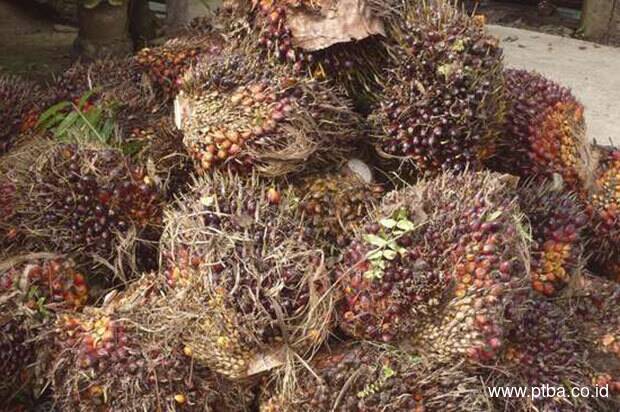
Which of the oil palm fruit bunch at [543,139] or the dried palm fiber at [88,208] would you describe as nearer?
the dried palm fiber at [88,208]

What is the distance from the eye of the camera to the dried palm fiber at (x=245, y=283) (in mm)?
1636

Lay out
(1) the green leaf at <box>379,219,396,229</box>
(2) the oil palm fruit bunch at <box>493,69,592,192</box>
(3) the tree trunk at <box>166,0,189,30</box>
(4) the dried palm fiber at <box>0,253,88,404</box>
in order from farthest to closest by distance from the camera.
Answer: (3) the tree trunk at <box>166,0,189,30</box>
(2) the oil palm fruit bunch at <box>493,69,592,192</box>
(4) the dried palm fiber at <box>0,253,88,404</box>
(1) the green leaf at <box>379,219,396,229</box>

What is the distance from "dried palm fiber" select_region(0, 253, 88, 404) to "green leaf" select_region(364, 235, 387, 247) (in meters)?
0.78

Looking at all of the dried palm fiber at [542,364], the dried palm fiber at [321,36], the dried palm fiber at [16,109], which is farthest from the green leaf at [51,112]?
the dried palm fiber at [542,364]

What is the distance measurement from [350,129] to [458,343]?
0.67m

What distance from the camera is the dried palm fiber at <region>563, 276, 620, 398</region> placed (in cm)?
182

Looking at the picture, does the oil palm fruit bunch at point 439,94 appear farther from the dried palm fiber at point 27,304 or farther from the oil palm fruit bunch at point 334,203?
the dried palm fiber at point 27,304

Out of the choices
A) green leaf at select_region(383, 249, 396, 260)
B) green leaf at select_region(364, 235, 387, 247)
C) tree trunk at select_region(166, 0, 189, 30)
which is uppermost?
tree trunk at select_region(166, 0, 189, 30)

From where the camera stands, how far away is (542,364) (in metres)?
1.71

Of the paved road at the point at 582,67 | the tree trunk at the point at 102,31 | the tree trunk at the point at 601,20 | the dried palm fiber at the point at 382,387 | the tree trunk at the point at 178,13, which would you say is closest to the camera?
the dried palm fiber at the point at 382,387

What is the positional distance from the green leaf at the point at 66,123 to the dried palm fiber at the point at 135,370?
68 cm

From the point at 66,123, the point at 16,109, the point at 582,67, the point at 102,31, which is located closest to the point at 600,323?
the point at 66,123

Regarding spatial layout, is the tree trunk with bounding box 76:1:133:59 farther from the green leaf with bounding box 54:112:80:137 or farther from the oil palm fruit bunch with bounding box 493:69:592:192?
the oil palm fruit bunch with bounding box 493:69:592:192

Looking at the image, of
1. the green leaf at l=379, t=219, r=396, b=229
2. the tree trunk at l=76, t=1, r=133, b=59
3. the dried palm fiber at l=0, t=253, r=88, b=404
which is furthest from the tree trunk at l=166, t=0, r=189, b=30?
the green leaf at l=379, t=219, r=396, b=229
